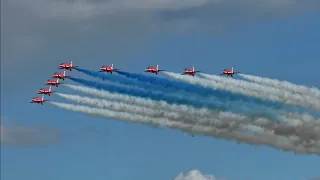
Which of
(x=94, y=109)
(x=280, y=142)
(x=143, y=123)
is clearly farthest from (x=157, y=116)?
(x=280, y=142)

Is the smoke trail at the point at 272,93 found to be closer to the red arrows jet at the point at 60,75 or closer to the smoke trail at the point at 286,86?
the smoke trail at the point at 286,86

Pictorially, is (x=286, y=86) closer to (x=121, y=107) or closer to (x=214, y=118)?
(x=214, y=118)

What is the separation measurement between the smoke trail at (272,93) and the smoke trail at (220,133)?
5.57 m

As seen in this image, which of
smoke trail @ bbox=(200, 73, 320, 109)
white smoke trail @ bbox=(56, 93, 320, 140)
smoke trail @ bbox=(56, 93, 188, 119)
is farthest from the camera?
smoke trail @ bbox=(56, 93, 188, 119)

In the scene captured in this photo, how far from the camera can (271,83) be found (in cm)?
12706

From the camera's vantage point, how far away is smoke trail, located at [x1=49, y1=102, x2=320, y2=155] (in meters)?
124

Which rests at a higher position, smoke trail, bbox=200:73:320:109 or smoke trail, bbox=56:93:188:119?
smoke trail, bbox=200:73:320:109

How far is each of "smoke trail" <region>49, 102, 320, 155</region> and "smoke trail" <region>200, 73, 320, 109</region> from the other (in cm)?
557

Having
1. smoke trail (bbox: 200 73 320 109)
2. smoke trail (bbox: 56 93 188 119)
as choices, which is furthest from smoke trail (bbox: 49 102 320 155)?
smoke trail (bbox: 200 73 320 109)

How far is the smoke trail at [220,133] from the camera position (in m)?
124

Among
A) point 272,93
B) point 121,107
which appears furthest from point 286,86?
point 121,107

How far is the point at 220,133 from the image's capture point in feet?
414

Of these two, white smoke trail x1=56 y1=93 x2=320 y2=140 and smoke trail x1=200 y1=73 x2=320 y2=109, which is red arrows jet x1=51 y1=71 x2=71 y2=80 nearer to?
white smoke trail x1=56 y1=93 x2=320 y2=140

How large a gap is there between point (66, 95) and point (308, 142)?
39.1 m
